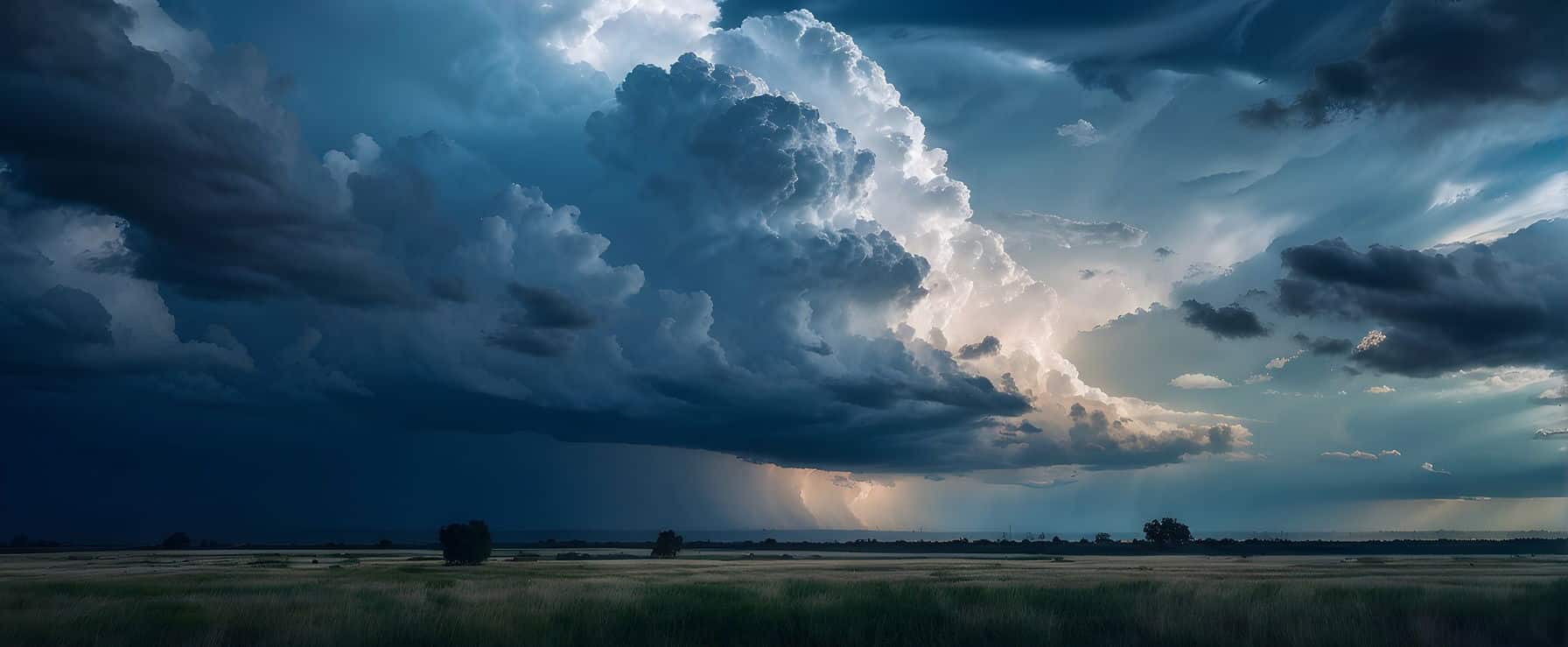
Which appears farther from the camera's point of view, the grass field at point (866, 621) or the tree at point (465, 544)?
the tree at point (465, 544)

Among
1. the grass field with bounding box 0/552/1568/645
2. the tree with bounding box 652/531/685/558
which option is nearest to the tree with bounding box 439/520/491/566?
the tree with bounding box 652/531/685/558

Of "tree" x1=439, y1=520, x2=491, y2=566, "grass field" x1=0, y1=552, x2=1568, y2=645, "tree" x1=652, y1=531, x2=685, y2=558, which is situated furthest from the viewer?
"tree" x1=652, y1=531, x2=685, y2=558

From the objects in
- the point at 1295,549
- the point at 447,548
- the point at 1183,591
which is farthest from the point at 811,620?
the point at 1295,549

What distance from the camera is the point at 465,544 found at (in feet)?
360

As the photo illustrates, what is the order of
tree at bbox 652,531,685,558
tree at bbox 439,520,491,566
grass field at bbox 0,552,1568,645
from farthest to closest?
tree at bbox 652,531,685,558 < tree at bbox 439,520,491,566 < grass field at bbox 0,552,1568,645

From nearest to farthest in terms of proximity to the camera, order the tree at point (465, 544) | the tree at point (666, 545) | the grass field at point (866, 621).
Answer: the grass field at point (866, 621) → the tree at point (465, 544) → the tree at point (666, 545)

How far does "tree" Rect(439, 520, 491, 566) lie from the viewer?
109188 mm

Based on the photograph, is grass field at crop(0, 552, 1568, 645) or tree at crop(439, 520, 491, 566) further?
tree at crop(439, 520, 491, 566)

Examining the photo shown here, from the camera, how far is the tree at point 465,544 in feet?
358

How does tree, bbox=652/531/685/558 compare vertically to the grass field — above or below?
below

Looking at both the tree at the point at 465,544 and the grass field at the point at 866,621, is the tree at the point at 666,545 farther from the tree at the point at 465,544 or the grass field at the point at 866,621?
the grass field at the point at 866,621

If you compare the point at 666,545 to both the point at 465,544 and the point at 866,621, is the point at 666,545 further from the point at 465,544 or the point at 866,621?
the point at 866,621

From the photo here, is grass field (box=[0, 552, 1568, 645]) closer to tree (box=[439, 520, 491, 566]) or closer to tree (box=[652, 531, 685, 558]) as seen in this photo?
tree (box=[439, 520, 491, 566])

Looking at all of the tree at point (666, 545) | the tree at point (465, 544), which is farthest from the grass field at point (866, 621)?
the tree at point (666, 545)
